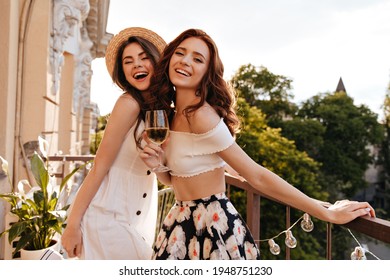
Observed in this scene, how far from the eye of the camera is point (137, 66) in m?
1.78

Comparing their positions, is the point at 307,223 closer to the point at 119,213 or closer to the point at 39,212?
the point at 119,213

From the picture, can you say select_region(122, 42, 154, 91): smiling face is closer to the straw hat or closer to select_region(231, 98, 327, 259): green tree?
the straw hat

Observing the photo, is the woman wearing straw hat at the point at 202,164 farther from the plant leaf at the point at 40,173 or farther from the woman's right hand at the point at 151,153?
the plant leaf at the point at 40,173

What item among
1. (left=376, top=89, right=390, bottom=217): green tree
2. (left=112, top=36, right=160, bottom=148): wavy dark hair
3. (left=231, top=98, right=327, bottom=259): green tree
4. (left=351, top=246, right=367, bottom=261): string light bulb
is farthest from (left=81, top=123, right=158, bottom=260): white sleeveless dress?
(left=376, top=89, right=390, bottom=217): green tree

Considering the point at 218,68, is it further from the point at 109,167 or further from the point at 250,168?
the point at 109,167

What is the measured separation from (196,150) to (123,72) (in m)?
0.61

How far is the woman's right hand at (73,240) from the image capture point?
5.29ft

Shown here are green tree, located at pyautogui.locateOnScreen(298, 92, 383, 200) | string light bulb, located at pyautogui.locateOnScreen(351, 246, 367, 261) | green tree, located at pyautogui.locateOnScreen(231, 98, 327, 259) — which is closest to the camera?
string light bulb, located at pyautogui.locateOnScreen(351, 246, 367, 261)

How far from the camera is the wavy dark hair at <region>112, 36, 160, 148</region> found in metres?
1.68

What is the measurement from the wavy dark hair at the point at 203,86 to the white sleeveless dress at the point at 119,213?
181 mm

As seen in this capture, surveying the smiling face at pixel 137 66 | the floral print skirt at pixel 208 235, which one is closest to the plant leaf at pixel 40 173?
the smiling face at pixel 137 66
